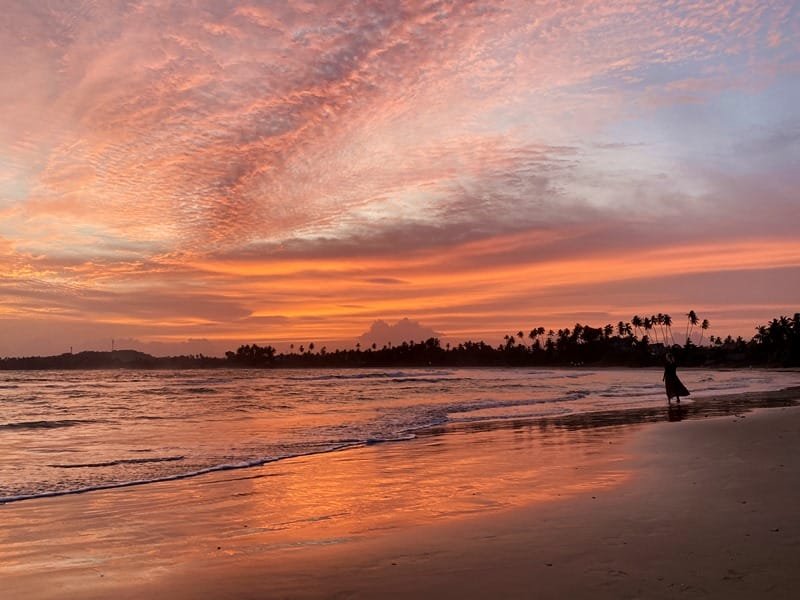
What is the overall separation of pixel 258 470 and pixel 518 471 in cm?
513

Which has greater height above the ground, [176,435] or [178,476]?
[178,476]

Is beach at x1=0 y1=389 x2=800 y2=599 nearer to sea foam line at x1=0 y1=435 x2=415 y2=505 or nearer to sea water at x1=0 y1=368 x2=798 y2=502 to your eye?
sea foam line at x1=0 y1=435 x2=415 y2=505

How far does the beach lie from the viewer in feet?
16.3

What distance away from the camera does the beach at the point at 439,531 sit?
4.98 meters

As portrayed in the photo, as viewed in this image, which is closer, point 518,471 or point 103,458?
point 518,471

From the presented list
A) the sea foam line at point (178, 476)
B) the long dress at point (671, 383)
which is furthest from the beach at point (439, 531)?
the long dress at point (671, 383)

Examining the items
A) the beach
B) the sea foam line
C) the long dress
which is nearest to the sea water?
the sea foam line

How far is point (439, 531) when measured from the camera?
677 centimetres

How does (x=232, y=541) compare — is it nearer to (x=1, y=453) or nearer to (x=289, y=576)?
(x=289, y=576)

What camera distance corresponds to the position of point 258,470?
12391mm

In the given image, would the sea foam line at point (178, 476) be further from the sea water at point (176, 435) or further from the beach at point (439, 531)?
the beach at point (439, 531)

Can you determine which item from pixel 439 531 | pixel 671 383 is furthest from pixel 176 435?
pixel 671 383

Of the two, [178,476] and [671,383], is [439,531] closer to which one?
[178,476]

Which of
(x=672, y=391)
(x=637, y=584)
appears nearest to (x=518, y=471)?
(x=637, y=584)
